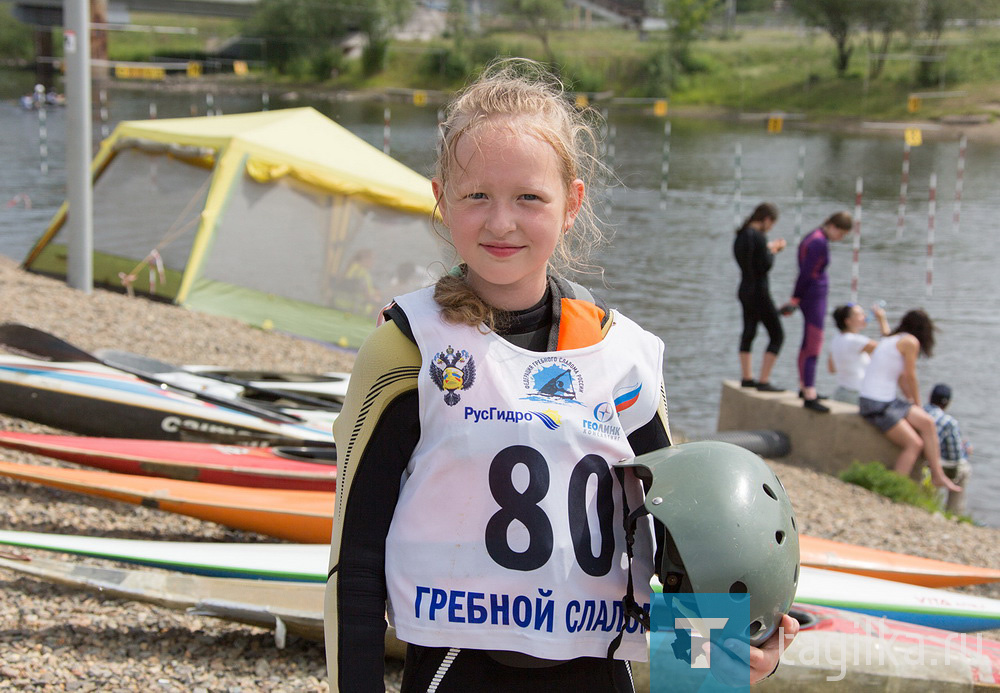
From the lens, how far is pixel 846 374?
8875mm

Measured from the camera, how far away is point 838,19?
53.6 m

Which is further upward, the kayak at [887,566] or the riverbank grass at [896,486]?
the kayak at [887,566]

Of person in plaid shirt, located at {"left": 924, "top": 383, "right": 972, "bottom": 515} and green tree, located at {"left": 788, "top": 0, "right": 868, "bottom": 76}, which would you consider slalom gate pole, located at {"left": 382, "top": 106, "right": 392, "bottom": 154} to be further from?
green tree, located at {"left": 788, "top": 0, "right": 868, "bottom": 76}

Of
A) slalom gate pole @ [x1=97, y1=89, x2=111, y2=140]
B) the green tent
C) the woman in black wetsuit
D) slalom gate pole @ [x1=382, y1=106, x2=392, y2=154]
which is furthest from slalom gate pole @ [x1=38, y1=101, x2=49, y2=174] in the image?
the woman in black wetsuit

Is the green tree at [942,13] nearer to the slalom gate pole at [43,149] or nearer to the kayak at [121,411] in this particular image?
the slalom gate pole at [43,149]

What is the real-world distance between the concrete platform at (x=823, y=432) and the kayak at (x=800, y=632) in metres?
4.57

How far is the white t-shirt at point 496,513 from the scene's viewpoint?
1.58 metres

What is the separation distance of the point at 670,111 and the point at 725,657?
1931 inches

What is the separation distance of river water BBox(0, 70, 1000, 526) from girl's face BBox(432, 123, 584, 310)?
45 centimetres

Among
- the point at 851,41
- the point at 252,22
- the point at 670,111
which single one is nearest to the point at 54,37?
the point at 252,22

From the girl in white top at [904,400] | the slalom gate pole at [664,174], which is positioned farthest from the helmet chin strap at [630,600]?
the slalom gate pole at [664,174]

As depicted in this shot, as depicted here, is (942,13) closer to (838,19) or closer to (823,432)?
(838,19)

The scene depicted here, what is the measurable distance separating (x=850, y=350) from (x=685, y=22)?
55.0m

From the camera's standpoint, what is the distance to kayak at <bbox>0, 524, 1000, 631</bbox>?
389 centimetres
